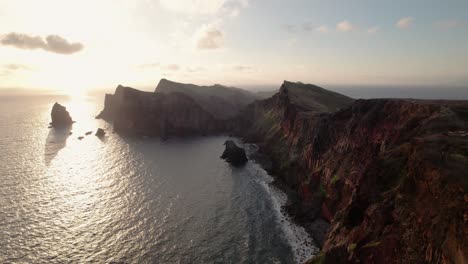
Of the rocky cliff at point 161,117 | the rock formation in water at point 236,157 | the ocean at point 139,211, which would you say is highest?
the rocky cliff at point 161,117

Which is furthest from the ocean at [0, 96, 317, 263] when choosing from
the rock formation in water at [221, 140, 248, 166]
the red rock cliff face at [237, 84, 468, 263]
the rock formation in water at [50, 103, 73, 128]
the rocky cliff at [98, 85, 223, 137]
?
the rock formation in water at [50, 103, 73, 128]

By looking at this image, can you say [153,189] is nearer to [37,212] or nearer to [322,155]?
[37,212]

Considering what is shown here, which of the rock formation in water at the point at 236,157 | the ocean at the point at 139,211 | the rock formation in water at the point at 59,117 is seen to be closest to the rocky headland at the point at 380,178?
the ocean at the point at 139,211

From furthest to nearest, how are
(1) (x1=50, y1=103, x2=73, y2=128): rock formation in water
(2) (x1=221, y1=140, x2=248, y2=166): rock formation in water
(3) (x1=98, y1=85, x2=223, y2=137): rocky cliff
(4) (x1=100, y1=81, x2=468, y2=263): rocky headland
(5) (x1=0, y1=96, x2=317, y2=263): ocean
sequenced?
(1) (x1=50, y1=103, x2=73, y2=128): rock formation in water, (3) (x1=98, y1=85, x2=223, y2=137): rocky cliff, (2) (x1=221, y1=140, x2=248, y2=166): rock formation in water, (5) (x1=0, y1=96, x2=317, y2=263): ocean, (4) (x1=100, y1=81, x2=468, y2=263): rocky headland

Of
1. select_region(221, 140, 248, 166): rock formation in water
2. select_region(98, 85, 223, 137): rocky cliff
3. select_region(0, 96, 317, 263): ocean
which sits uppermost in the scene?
select_region(98, 85, 223, 137): rocky cliff

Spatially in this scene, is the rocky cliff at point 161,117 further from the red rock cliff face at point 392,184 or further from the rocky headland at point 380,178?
the red rock cliff face at point 392,184

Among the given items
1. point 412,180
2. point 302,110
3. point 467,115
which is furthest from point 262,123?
point 412,180

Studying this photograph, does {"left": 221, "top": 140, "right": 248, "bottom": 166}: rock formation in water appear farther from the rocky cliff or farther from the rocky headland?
the rocky cliff
